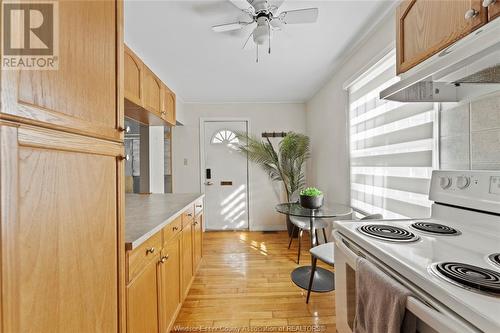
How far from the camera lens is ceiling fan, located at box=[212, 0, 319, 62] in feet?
4.97

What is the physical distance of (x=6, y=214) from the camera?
19.0 inches

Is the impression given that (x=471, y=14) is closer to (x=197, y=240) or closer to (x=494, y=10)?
(x=494, y=10)

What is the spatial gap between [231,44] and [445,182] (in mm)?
1918

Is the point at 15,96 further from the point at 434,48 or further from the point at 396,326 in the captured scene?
the point at 434,48

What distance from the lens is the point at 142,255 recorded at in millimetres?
1141

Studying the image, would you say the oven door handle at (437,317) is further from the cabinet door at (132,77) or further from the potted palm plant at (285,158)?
the potted palm plant at (285,158)

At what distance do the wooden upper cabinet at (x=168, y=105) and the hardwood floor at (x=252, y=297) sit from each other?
5.88 ft

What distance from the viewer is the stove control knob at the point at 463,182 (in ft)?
3.67

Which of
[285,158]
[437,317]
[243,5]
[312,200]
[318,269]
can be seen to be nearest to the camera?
[437,317]

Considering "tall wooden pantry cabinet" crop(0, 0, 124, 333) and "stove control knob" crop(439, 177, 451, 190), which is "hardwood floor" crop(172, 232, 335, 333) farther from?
"stove control knob" crop(439, 177, 451, 190)

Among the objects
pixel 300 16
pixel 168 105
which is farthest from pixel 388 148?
pixel 168 105

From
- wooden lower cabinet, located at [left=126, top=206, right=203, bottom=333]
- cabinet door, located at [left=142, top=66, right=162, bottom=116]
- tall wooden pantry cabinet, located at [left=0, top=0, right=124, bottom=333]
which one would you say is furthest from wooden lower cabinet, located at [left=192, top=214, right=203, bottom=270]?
tall wooden pantry cabinet, located at [left=0, top=0, right=124, bottom=333]

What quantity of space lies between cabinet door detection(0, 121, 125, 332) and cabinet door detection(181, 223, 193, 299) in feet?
3.33

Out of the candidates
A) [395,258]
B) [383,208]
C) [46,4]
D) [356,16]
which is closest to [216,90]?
[356,16]
